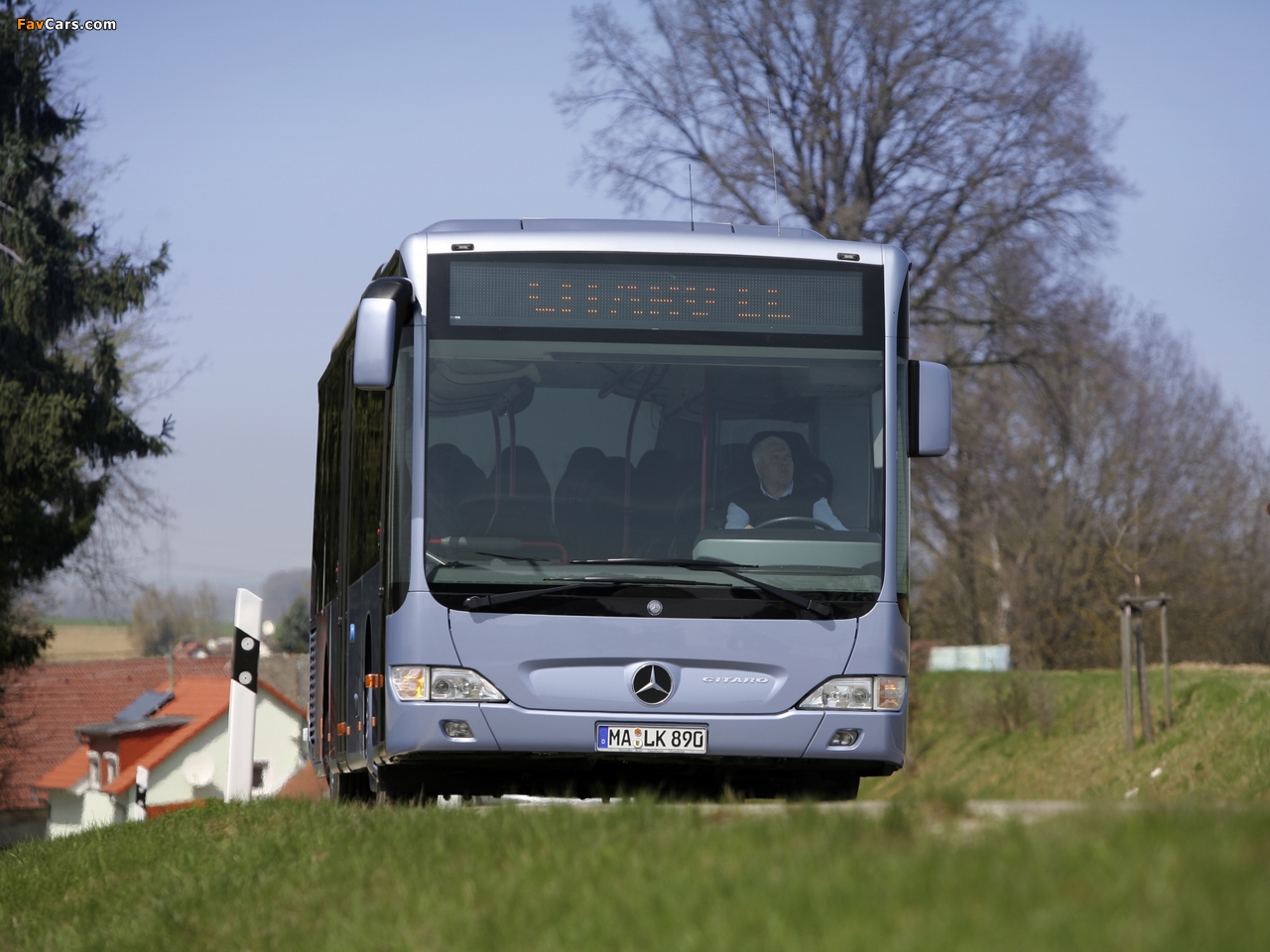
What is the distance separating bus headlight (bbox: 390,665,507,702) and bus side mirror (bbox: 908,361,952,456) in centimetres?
255

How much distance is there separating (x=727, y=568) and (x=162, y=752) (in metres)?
57.0

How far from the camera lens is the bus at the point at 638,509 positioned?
8.76m

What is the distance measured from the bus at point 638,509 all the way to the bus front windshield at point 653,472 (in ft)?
0.04

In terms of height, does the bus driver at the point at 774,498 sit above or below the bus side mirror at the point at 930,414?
below

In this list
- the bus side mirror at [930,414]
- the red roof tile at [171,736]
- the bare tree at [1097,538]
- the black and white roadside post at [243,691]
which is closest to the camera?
the bus side mirror at [930,414]

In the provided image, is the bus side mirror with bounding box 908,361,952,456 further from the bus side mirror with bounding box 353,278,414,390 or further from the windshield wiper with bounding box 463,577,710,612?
the bus side mirror with bounding box 353,278,414,390

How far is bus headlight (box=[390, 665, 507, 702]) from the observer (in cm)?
873

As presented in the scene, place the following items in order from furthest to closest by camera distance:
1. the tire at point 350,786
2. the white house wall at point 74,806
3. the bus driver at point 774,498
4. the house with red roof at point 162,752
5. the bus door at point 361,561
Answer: the white house wall at point 74,806 → the house with red roof at point 162,752 → the tire at point 350,786 → the bus door at point 361,561 → the bus driver at point 774,498

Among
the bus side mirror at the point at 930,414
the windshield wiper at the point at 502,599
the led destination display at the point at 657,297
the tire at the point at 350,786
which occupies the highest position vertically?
the led destination display at the point at 657,297

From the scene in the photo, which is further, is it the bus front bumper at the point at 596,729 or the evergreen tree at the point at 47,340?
the evergreen tree at the point at 47,340

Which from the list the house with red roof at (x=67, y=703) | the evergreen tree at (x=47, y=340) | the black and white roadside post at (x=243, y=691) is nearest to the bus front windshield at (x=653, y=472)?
the black and white roadside post at (x=243, y=691)

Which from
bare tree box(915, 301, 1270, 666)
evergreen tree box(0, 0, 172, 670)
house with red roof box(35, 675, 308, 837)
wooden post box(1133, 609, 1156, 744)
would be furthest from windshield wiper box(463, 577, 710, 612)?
house with red roof box(35, 675, 308, 837)

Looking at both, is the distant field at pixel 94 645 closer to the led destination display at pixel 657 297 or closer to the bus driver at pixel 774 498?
the led destination display at pixel 657 297

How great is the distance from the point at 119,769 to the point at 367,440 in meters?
56.8
